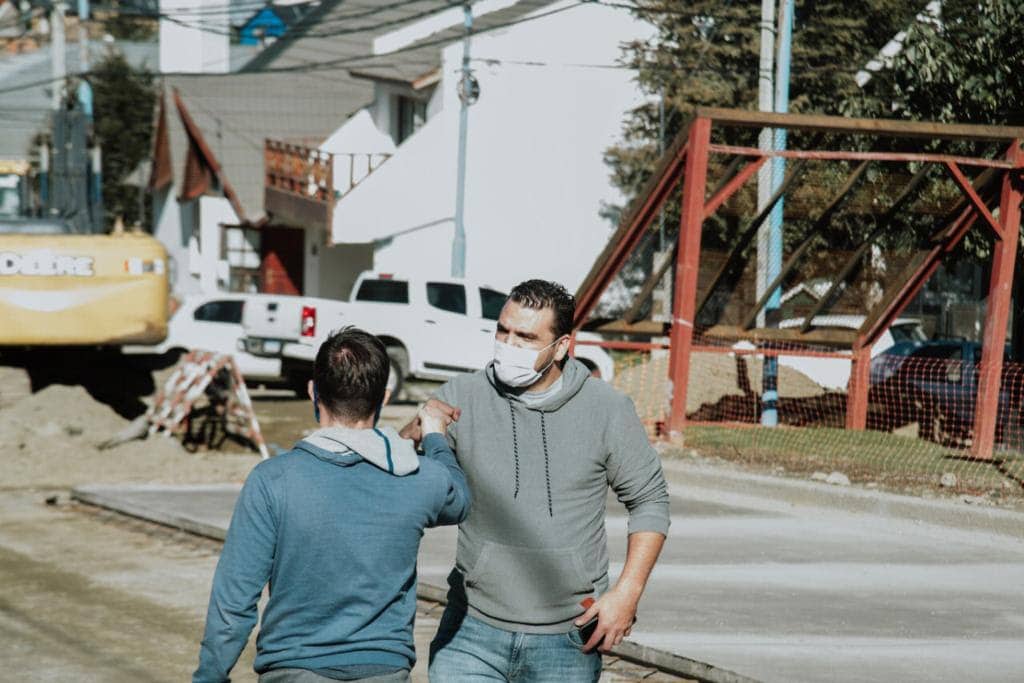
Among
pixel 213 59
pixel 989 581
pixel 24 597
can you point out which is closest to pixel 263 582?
pixel 24 597

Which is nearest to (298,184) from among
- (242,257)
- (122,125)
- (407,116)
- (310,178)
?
(310,178)

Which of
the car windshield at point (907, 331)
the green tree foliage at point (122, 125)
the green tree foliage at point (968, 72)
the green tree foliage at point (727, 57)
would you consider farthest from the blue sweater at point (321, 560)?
the green tree foliage at point (122, 125)

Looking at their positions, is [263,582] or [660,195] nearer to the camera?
[263,582]

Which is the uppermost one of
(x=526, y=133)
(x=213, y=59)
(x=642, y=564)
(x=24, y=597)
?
(x=213, y=59)

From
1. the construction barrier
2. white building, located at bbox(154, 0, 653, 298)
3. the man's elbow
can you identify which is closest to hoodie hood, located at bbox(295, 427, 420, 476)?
the man's elbow

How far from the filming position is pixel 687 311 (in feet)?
44.4

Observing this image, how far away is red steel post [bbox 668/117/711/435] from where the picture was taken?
13539 millimetres

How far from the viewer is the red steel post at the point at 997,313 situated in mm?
12797

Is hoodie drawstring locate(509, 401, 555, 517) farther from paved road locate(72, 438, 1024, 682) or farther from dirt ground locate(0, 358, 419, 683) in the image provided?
dirt ground locate(0, 358, 419, 683)

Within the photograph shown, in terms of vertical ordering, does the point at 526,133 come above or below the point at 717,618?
above

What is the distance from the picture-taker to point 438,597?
8.55m

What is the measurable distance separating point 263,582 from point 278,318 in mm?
18156

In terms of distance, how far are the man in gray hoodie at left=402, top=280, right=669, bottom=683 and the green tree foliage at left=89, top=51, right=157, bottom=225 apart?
50673mm

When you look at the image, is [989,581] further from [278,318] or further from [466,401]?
[278,318]
